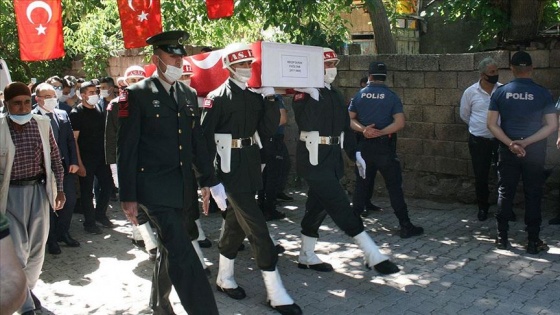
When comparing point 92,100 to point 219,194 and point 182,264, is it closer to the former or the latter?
point 219,194

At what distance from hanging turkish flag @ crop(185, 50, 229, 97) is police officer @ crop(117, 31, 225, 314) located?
252 cm

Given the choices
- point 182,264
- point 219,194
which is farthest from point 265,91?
point 182,264

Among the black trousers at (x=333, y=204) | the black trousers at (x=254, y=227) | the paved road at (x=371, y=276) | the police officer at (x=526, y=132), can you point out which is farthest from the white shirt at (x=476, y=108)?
the black trousers at (x=254, y=227)

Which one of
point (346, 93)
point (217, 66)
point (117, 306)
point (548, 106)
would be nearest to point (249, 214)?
point (117, 306)

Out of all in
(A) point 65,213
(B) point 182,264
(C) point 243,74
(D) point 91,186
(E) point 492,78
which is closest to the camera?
(B) point 182,264

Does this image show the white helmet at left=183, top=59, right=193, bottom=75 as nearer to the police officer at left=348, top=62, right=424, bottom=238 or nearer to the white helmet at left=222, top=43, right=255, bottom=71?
the white helmet at left=222, top=43, right=255, bottom=71

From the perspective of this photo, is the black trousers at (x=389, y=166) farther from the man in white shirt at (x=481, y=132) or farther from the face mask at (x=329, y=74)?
the face mask at (x=329, y=74)

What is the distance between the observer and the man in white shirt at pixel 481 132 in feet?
25.4

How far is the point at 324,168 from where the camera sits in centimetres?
593

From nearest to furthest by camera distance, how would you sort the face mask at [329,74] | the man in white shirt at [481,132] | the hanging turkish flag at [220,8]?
1. the face mask at [329,74]
2. the man in white shirt at [481,132]
3. the hanging turkish flag at [220,8]

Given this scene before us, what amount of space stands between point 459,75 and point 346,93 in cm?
A: 186

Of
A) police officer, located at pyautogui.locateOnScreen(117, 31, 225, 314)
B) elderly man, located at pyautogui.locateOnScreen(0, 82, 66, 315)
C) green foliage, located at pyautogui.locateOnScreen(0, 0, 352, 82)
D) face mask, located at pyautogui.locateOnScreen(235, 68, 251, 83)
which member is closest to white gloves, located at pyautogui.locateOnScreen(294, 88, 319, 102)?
face mask, located at pyautogui.locateOnScreen(235, 68, 251, 83)

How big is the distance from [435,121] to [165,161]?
5274mm

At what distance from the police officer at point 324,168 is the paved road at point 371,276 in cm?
20
